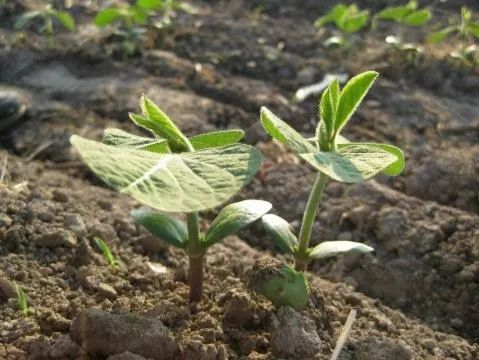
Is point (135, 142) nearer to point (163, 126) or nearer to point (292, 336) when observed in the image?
point (163, 126)

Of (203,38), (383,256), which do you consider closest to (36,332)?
(383,256)

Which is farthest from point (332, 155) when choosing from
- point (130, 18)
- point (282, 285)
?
point (130, 18)

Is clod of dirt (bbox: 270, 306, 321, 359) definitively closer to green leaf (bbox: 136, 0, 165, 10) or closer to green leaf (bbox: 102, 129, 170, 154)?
green leaf (bbox: 102, 129, 170, 154)

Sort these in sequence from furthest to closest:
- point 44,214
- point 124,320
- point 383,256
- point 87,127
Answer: point 87,127, point 383,256, point 44,214, point 124,320

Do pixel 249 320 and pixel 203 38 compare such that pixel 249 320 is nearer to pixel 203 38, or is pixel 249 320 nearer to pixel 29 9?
pixel 203 38

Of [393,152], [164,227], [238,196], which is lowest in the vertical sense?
[238,196]

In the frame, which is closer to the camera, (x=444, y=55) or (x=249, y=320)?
(x=249, y=320)

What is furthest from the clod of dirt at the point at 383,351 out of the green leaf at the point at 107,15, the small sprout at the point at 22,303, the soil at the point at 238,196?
the green leaf at the point at 107,15
